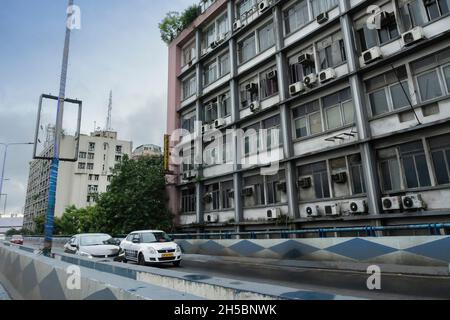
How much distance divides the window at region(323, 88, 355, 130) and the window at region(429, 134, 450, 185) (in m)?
3.74

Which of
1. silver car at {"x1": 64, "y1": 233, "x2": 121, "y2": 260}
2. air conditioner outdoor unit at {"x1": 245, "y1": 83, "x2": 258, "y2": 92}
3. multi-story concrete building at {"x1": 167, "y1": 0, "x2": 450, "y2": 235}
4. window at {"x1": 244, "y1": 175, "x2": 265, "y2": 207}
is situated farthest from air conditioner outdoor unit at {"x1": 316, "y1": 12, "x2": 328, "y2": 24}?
silver car at {"x1": 64, "y1": 233, "x2": 121, "y2": 260}

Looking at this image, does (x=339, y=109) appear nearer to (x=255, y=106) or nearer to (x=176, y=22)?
(x=255, y=106)

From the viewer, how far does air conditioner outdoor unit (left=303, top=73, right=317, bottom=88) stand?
16.9 meters

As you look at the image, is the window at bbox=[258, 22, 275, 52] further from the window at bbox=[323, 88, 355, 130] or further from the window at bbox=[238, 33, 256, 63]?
the window at bbox=[323, 88, 355, 130]

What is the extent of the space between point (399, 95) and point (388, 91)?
0.58 meters

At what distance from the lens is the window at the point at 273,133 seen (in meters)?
19.1

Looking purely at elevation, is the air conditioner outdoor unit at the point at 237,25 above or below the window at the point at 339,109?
above

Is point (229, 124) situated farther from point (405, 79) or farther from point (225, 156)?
point (405, 79)

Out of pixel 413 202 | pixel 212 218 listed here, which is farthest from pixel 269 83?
pixel 413 202

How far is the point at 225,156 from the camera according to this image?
2288 cm

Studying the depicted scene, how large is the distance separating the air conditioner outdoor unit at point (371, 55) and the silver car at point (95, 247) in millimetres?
14952

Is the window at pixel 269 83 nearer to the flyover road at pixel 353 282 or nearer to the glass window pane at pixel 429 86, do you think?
the glass window pane at pixel 429 86

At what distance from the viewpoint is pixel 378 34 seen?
49.1ft

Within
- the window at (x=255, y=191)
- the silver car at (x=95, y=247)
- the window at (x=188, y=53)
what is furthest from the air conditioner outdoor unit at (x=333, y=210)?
the window at (x=188, y=53)
